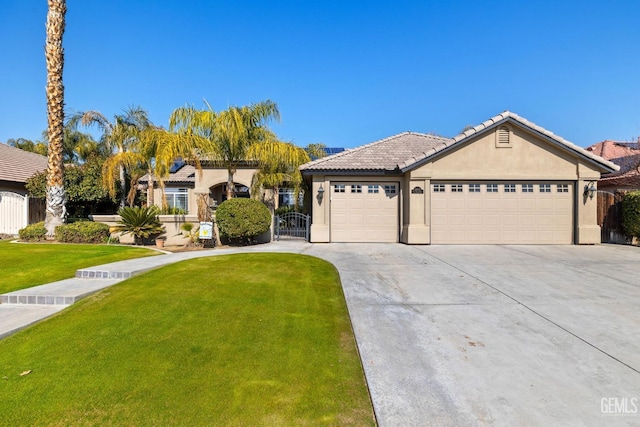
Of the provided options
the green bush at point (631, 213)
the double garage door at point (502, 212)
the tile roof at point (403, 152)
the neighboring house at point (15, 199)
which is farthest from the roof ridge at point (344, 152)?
the neighboring house at point (15, 199)

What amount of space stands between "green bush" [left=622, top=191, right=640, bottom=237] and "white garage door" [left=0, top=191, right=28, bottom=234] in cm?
2820

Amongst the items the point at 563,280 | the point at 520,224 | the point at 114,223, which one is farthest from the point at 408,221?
the point at 114,223

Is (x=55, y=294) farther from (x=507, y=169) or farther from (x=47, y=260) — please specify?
(x=507, y=169)

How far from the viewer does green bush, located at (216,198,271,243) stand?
504 inches

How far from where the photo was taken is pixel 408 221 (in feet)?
43.6

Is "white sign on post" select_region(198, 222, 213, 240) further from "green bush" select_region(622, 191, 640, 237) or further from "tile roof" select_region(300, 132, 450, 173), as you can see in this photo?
"green bush" select_region(622, 191, 640, 237)

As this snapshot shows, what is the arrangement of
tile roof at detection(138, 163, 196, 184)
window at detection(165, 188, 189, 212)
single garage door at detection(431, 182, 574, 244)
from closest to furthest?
single garage door at detection(431, 182, 574, 244), tile roof at detection(138, 163, 196, 184), window at detection(165, 188, 189, 212)

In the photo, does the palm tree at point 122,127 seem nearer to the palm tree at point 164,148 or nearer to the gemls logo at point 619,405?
the palm tree at point 164,148

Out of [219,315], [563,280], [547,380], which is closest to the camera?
[547,380]

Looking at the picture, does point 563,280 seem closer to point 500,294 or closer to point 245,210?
point 500,294

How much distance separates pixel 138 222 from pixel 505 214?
50.2 ft

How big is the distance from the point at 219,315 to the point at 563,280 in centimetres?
762

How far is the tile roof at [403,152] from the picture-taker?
1274cm

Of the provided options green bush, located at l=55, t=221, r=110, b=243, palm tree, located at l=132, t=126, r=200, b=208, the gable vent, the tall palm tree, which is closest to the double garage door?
the gable vent
